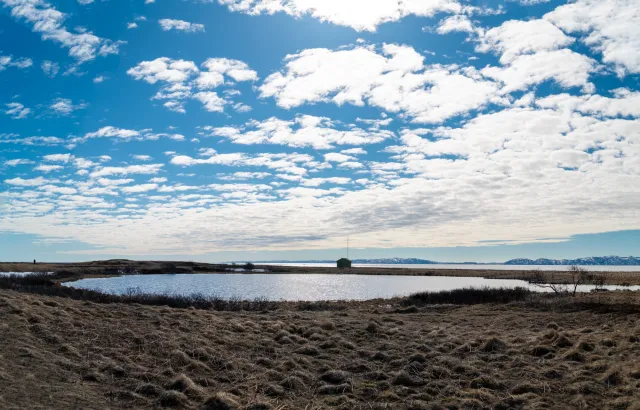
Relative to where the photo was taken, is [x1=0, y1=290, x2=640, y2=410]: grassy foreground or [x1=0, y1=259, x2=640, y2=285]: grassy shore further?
[x1=0, y1=259, x2=640, y2=285]: grassy shore

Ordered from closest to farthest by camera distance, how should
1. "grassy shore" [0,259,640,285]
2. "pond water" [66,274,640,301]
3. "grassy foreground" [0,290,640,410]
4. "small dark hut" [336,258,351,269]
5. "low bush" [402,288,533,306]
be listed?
"grassy foreground" [0,290,640,410]
"low bush" [402,288,533,306]
"pond water" [66,274,640,301]
"grassy shore" [0,259,640,285]
"small dark hut" [336,258,351,269]

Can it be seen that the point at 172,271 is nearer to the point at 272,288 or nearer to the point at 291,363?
the point at 272,288

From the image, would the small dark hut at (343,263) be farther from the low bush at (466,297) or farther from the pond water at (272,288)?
the low bush at (466,297)

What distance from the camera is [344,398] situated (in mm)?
11891

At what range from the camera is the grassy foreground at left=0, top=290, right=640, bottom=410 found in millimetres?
11281

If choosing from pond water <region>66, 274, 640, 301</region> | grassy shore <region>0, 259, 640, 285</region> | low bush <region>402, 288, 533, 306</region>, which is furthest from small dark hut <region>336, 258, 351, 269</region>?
low bush <region>402, 288, 533, 306</region>

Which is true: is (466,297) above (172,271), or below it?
above

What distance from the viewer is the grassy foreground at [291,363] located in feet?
37.0

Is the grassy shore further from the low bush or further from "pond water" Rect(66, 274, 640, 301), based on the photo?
the low bush

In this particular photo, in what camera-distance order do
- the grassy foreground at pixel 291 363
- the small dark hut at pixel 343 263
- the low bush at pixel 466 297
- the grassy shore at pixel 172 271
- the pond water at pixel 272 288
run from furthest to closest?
the small dark hut at pixel 343 263 → the grassy shore at pixel 172 271 → the pond water at pixel 272 288 → the low bush at pixel 466 297 → the grassy foreground at pixel 291 363

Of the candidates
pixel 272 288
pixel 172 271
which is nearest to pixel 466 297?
pixel 272 288

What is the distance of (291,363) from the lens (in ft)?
48.4

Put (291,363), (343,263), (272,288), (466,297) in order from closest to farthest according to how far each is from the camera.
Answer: (291,363) < (466,297) < (272,288) < (343,263)

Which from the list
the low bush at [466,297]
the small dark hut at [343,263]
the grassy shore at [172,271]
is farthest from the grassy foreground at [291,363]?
the small dark hut at [343,263]
